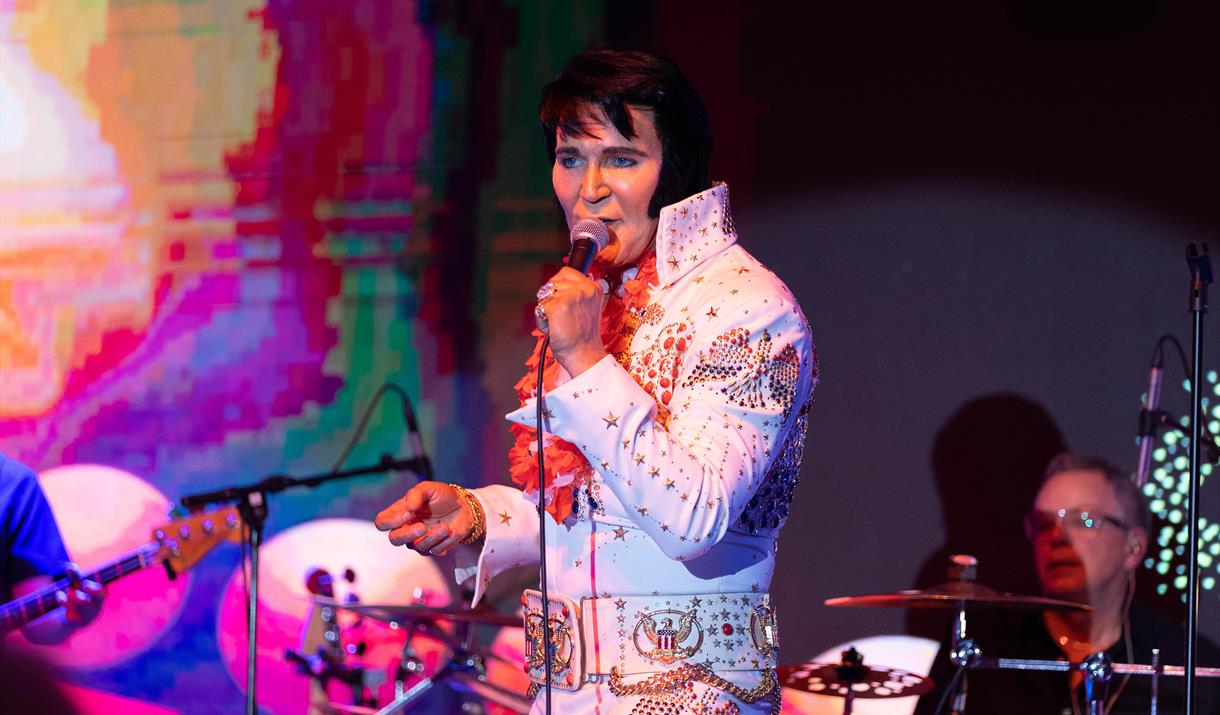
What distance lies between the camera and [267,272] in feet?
13.4

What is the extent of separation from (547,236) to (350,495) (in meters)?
0.99

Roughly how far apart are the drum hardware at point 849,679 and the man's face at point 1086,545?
1.76 ft

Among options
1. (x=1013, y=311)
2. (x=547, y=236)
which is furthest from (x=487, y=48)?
(x=1013, y=311)

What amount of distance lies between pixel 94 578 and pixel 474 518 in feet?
7.36

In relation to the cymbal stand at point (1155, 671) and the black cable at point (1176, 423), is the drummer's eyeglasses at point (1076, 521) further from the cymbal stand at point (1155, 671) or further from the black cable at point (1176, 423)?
the cymbal stand at point (1155, 671)

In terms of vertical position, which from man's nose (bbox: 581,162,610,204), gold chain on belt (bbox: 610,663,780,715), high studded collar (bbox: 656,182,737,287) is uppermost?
man's nose (bbox: 581,162,610,204)

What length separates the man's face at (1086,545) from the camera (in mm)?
3459

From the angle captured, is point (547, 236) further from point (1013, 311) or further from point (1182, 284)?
point (1182, 284)

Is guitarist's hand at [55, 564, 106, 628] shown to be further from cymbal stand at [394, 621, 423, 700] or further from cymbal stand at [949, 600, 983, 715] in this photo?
cymbal stand at [949, 600, 983, 715]

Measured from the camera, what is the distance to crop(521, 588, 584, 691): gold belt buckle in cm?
163

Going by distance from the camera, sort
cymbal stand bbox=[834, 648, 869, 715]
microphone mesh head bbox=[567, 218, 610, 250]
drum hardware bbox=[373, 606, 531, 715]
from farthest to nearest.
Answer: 1. drum hardware bbox=[373, 606, 531, 715]
2. cymbal stand bbox=[834, 648, 869, 715]
3. microphone mesh head bbox=[567, 218, 610, 250]

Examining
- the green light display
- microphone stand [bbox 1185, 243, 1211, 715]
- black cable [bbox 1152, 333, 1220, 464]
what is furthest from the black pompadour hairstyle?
the green light display

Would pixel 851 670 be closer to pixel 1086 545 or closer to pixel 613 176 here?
pixel 1086 545

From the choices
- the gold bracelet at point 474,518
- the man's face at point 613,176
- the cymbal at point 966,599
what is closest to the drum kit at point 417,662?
the cymbal at point 966,599
